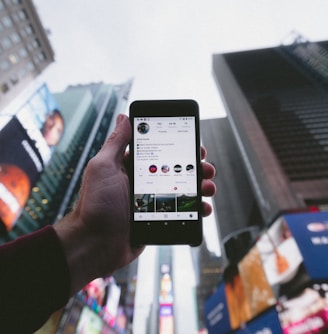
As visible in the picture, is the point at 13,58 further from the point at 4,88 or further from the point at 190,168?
the point at 190,168

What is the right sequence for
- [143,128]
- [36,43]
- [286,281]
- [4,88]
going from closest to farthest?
[143,128]
[286,281]
[4,88]
[36,43]

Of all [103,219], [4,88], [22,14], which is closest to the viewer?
[103,219]

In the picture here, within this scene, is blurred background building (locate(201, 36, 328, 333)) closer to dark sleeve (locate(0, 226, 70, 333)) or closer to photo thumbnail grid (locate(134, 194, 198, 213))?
photo thumbnail grid (locate(134, 194, 198, 213))

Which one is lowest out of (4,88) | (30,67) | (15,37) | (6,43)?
(4,88)

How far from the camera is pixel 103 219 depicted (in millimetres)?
2299

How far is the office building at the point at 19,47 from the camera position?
44594mm

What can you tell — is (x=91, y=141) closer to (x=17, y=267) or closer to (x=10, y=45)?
(x=10, y=45)

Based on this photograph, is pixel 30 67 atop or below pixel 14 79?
atop

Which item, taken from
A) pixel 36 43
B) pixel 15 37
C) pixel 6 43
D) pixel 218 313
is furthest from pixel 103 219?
pixel 36 43

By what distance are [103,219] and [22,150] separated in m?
28.5

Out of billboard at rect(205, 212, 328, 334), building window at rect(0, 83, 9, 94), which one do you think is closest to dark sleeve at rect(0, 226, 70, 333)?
billboard at rect(205, 212, 328, 334)

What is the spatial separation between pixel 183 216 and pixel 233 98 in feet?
171

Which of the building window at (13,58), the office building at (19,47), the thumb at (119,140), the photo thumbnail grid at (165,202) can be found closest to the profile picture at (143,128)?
the thumb at (119,140)

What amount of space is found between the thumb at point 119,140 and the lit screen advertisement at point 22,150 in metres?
24.9
